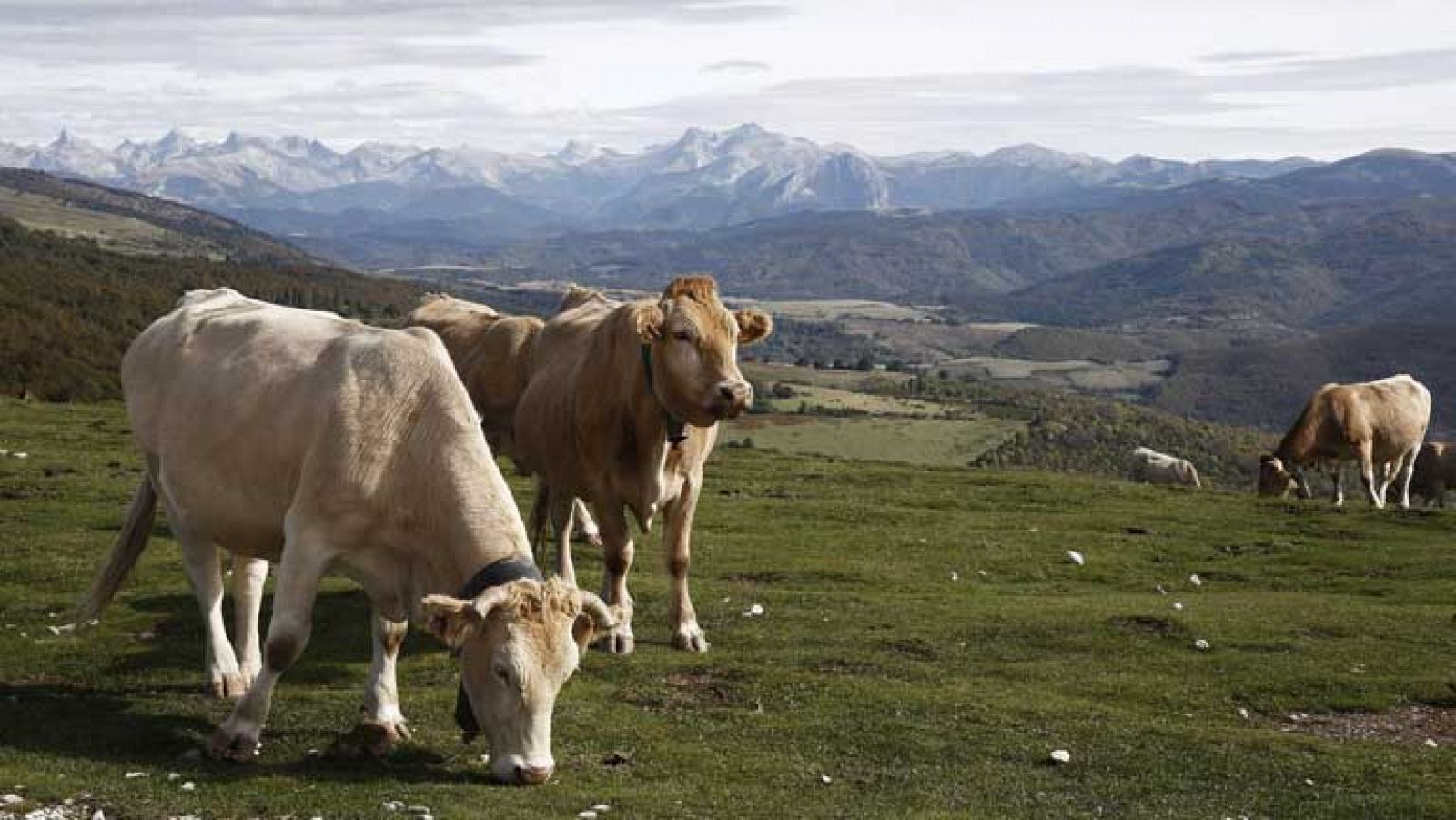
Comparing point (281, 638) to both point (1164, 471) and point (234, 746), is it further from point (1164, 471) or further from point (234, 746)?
point (1164, 471)

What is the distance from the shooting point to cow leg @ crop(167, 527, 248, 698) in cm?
1399

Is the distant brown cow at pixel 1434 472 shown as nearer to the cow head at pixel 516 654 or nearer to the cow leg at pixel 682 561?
the cow leg at pixel 682 561

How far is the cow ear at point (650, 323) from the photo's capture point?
1555cm

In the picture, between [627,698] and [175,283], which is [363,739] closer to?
[627,698]

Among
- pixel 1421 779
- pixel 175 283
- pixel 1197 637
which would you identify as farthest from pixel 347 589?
pixel 175 283

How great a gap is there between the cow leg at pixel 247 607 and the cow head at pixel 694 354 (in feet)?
15.6

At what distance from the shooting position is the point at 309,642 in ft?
57.5

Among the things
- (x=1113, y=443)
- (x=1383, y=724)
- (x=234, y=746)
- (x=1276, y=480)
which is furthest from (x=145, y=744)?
(x=1113, y=443)

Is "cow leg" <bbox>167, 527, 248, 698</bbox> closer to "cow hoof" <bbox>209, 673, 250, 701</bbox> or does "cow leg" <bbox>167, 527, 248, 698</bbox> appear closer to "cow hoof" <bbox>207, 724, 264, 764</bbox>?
"cow hoof" <bbox>209, 673, 250, 701</bbox>

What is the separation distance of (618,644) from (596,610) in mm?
6120

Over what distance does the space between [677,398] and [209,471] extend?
5008 mm

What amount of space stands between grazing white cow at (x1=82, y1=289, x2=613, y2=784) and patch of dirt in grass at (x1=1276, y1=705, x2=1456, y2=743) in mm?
9673

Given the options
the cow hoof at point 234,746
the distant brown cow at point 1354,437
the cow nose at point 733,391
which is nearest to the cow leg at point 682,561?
the cow nose at point 733,391

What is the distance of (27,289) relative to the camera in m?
137
